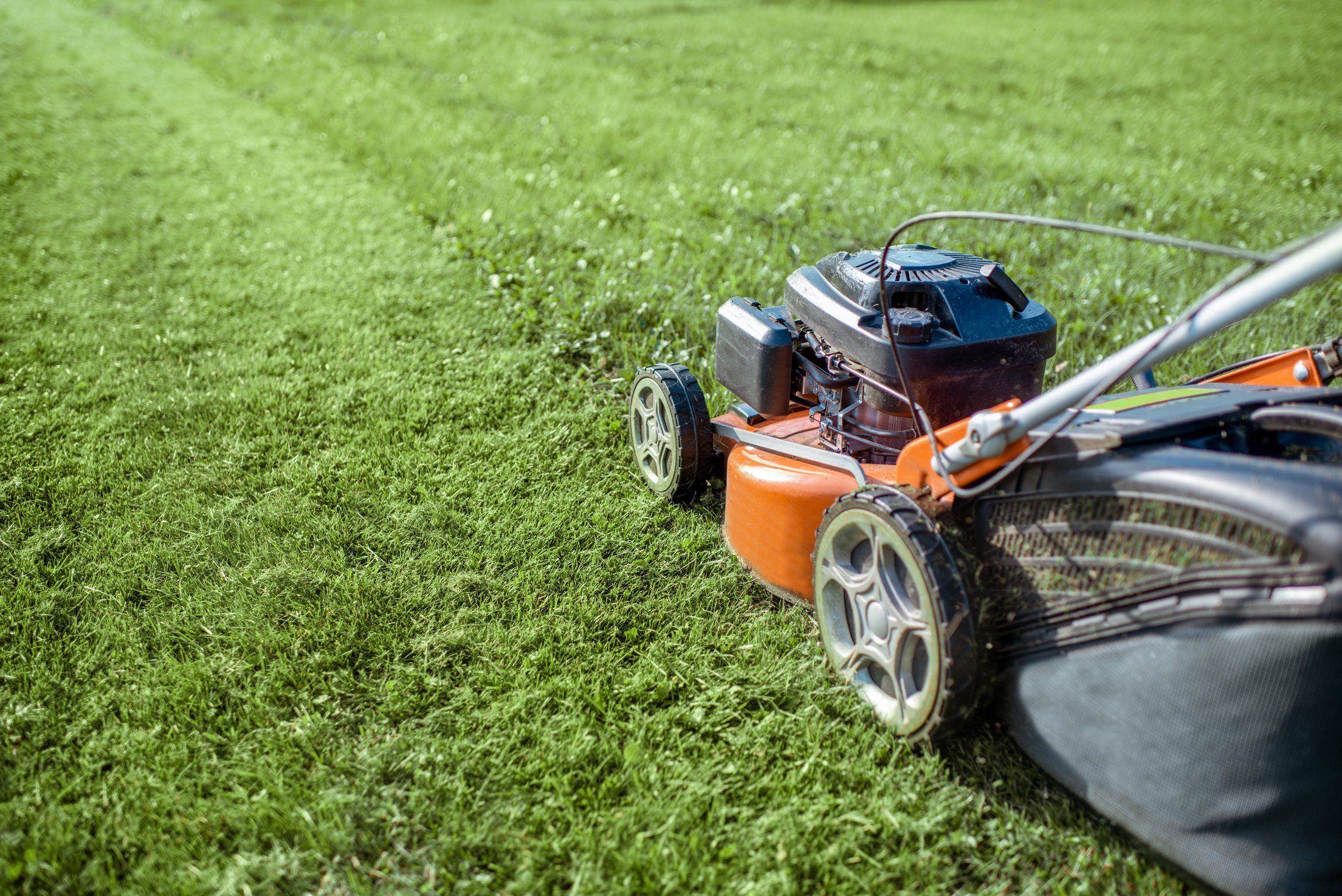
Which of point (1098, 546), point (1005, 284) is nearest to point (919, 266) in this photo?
point (1005, 284)

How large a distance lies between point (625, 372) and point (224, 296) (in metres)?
2.22

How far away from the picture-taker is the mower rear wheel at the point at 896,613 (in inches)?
71.0

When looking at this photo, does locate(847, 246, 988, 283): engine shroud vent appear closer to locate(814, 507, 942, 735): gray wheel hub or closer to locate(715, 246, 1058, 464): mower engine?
locate(715, 246, 1058, 464): mower engine

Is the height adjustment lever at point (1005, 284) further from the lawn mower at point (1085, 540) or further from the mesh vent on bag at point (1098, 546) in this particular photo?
the mesh vent on bag at point (1098, 546)

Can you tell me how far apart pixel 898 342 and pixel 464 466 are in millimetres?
1672

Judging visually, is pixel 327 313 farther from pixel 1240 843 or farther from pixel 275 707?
pixel 1240 843

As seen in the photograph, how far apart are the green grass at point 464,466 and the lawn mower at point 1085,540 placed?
0.28 meters

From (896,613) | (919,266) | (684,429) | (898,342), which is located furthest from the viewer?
(684,429)

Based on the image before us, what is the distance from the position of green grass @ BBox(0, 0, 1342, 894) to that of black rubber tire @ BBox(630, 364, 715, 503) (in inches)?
5.2

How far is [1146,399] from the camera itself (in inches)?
79.9

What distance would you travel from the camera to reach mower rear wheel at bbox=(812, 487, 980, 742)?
180 cm

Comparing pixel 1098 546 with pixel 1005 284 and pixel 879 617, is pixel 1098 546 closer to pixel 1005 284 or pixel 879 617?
pixel 879 617

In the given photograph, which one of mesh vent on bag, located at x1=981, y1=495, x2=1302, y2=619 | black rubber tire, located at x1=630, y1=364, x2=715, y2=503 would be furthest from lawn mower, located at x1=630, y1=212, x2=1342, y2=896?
black rubber tire, located at x1=630, y1=364, x2=715, y2=503

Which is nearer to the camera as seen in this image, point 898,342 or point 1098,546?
point 1098,546
